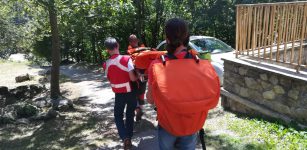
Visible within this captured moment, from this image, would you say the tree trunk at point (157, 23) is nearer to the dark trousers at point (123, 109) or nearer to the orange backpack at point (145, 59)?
the dark trousers at point (123, 109)

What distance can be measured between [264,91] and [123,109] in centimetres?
284

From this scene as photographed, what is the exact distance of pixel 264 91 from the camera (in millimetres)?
6406

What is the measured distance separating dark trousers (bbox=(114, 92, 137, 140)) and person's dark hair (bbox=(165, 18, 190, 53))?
6.64ft

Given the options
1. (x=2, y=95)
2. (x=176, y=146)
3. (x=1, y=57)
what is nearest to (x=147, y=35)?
(x=2, y=95)

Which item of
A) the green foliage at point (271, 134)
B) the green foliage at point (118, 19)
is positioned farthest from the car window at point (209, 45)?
the green foliage at point (271, 134)

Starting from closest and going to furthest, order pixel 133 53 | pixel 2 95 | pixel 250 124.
Result: pixel 133 53 < pixel 250 124 < pixel 2 95

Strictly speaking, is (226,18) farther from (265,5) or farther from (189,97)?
(189,97)

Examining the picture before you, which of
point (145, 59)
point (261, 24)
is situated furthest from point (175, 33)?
point (261, 24)

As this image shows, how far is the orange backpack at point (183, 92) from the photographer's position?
8.90 feet

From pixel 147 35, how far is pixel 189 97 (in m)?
18.7

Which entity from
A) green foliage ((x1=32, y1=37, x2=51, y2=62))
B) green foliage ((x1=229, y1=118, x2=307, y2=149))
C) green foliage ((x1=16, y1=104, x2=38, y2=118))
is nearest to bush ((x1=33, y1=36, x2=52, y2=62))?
green foliage ((x1=32, y1=37, x2=51, y2=62))

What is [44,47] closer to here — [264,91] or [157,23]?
[157,23]

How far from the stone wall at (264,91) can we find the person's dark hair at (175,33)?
3.23 meters

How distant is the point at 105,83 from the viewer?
45.4 ft
